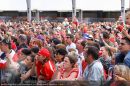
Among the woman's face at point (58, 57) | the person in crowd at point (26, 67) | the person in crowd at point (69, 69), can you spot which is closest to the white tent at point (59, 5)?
the person in crowd at point (26, 67)

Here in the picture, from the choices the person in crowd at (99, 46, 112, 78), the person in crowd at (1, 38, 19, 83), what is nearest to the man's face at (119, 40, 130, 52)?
the person in crowd at (99, 46, 112, 78)

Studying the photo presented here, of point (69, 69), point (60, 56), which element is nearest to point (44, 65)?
point (60, 56)

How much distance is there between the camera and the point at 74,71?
859cm

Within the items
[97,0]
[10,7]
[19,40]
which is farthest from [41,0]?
[19,40]

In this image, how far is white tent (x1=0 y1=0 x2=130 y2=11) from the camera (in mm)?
41188

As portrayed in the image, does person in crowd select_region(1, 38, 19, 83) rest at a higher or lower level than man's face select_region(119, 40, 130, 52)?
lower

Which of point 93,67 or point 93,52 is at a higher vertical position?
point 93,52

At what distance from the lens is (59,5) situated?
43.8 m

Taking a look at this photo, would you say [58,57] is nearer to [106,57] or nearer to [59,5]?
[106,57]

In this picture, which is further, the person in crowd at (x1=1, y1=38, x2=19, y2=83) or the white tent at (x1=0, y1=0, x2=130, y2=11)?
the white tent at (x1=0, y1=0, x2=130, y2=11)

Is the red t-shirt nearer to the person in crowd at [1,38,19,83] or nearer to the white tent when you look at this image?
the person in crowd at [1,38,19,83]

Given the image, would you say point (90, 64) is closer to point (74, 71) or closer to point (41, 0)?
point (74, 71)

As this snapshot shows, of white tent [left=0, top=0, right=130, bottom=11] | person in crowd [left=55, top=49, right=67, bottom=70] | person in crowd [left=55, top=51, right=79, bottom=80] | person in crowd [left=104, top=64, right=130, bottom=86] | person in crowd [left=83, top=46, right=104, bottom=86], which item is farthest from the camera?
white tent [left=0, top=0, right=130, bottom=11]

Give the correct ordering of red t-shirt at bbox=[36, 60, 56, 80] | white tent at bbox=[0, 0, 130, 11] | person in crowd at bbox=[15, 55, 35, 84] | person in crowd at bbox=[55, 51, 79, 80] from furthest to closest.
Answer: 1. white tent at bbox=[0, 0, 130, 11]
2. person in crowd at bbox=[15, 55, 35, 84]
3. red t-shirt at bbox=[36, 60, 56, 80]
4. person in crowd at bbox=[55, 51, 79, 80]
